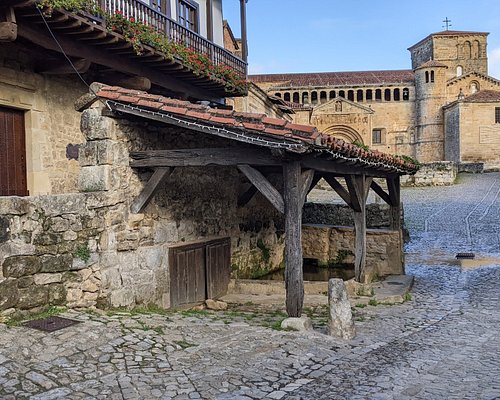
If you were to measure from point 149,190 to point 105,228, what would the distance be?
75cm

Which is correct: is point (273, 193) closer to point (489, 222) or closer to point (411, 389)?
point (411, 389)

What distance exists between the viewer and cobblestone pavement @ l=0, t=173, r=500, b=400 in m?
4.29

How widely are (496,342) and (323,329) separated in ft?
6.60

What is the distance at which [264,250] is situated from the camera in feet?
37.9

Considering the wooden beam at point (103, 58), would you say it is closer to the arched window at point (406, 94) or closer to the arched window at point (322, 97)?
the arched window at point (322, 97)

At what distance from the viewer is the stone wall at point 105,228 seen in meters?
5.70

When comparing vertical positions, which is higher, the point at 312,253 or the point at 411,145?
the point at 411,145

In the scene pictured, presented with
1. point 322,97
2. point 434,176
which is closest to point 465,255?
point 434,176

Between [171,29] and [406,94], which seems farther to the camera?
[406,94]

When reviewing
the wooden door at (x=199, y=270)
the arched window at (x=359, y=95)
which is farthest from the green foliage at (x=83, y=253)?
the arched window at (x=359, y=95)

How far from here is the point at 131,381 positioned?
4.35m

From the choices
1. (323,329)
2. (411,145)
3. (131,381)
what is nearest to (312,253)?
(323,329)

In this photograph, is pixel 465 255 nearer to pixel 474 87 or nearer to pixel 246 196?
pixel 246 196

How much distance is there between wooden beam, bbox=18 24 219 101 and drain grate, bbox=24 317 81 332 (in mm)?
4293
